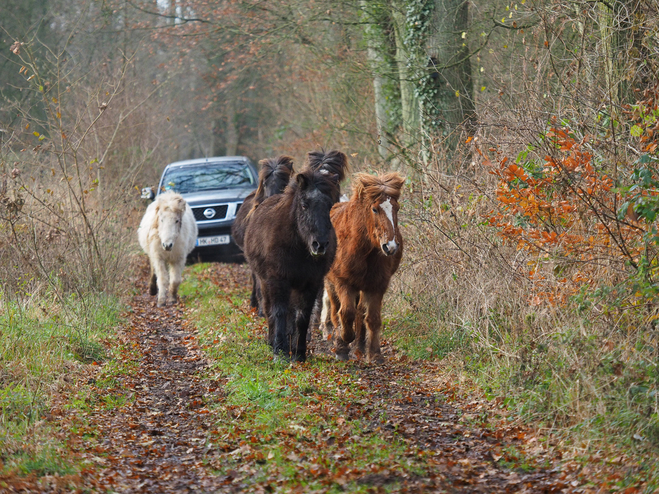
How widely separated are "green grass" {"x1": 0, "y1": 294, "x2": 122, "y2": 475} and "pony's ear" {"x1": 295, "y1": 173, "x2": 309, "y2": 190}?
2.92 metres

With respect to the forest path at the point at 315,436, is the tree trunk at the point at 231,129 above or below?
above

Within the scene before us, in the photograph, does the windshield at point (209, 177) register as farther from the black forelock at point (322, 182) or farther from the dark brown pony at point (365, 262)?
the black forelock at point (322, 182)

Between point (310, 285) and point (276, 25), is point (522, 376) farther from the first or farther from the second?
point (276, 25)

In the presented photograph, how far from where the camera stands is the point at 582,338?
569 centimetres

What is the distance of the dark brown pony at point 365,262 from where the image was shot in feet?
25.8

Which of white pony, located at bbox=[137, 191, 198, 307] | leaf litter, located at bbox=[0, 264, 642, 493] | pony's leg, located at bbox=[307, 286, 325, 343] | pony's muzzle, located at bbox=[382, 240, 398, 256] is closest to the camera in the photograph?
leaf litter, located at bbox=[0, 264, 642, 493]

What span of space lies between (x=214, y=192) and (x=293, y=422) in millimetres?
10852

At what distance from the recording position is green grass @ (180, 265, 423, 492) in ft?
15.7

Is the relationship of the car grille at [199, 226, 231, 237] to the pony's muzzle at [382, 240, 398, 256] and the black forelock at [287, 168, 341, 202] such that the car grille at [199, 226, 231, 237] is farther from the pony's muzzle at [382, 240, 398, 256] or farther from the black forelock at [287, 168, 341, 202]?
the pony's muzzle at [382, 240, 398, 256]

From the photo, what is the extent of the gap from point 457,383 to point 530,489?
2.57 meters

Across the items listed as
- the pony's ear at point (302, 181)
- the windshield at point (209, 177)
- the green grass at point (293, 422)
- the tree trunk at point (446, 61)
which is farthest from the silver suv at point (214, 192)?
the pony's ear at point (302, 181)

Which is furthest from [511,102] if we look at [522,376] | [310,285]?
[522,376]

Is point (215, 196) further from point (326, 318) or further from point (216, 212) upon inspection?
point (326, 318)

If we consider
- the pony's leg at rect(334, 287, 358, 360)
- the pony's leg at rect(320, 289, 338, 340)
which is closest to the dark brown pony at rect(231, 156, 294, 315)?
the pony's leg at rect(320, 289, 338, 340)
